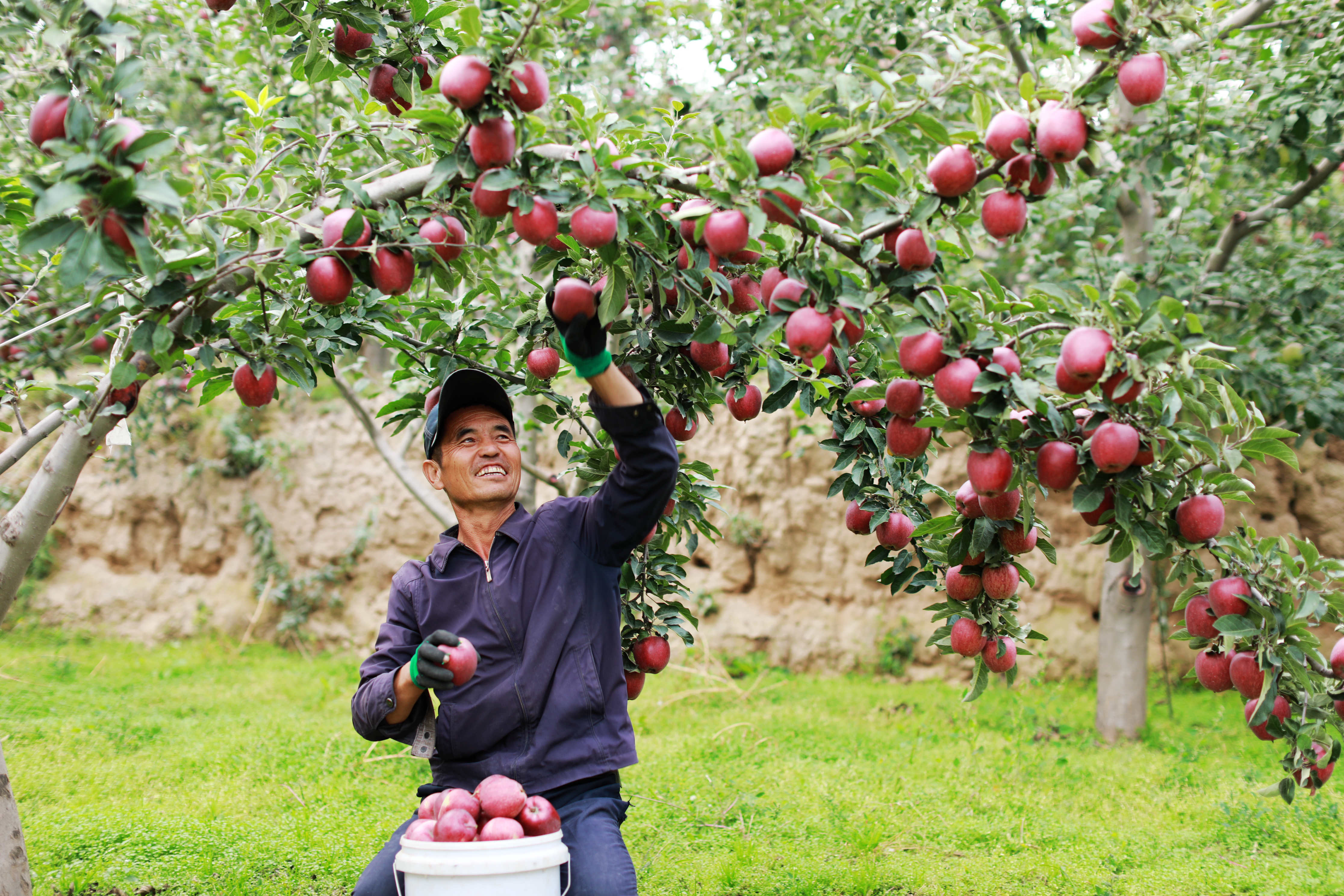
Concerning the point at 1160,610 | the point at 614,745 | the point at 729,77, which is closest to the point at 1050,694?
the point at 1160,610

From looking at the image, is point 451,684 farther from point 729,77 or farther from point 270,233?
point 729,77

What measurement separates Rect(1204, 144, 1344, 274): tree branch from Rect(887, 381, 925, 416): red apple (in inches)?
144

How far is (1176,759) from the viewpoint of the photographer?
15.4 ft

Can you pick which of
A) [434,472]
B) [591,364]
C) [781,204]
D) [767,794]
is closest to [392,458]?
[434,472]

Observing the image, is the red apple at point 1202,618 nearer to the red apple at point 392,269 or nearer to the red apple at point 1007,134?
the red apple at point 1007,134

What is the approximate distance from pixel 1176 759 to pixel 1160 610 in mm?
1513

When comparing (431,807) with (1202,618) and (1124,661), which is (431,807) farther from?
(1124,661)

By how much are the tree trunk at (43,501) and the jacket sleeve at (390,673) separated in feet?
2.39

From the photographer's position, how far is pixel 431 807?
6.44 feet

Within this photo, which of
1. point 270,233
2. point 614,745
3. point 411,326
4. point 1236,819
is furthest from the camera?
point 1236,819

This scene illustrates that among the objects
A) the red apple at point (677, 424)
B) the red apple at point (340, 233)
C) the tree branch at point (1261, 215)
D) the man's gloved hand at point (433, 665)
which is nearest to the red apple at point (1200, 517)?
the red apple at point (677, 424)

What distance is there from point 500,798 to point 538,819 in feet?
0.28

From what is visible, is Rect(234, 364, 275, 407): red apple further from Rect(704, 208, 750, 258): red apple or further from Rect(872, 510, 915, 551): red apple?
Rect(872, 510, 915, 551): red apple

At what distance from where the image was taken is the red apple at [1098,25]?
5.49ft
